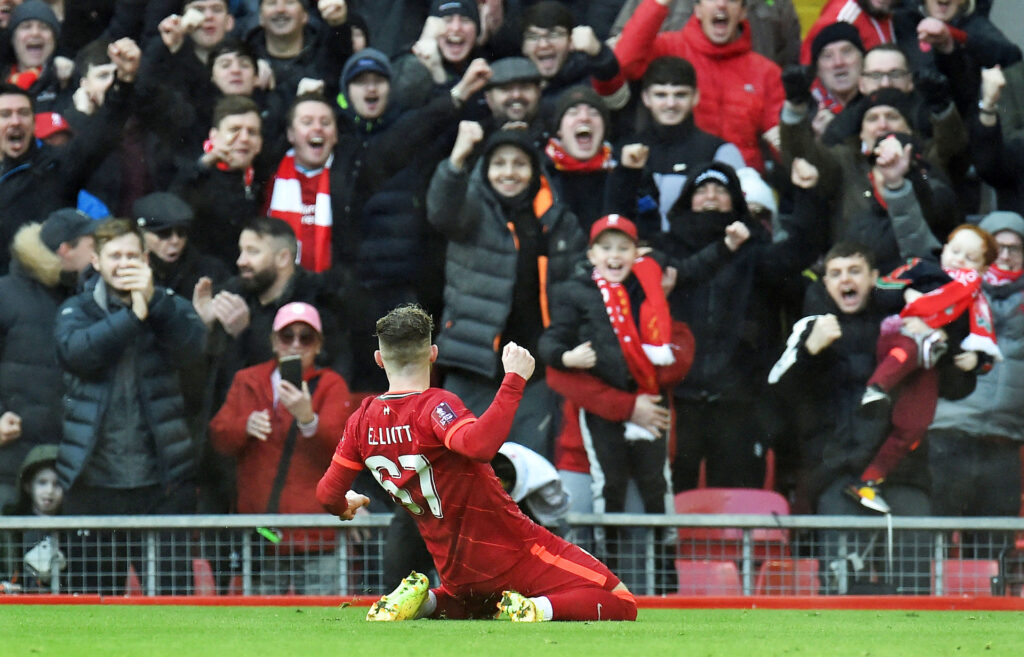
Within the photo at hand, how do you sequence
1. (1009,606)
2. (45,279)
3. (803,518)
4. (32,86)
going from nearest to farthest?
1. (1009,606)
2. (803,518)
3. (45,279)
4. (32,86)

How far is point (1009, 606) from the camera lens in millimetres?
7277

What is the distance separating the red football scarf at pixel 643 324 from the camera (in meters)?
8.16

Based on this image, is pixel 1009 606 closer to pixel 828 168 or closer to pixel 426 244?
pixel 828 168

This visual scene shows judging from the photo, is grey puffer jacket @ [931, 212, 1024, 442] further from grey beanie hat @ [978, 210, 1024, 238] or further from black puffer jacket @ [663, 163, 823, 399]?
black puffer jacket @ [663, 163, 823, 399]

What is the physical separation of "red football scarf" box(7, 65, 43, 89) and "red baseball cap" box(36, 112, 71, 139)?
33 centimetres

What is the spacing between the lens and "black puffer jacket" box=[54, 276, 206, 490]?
26.0 ft

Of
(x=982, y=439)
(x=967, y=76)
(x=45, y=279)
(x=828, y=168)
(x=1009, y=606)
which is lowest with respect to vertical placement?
(x=1009, y=606)

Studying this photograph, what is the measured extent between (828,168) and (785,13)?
145cm

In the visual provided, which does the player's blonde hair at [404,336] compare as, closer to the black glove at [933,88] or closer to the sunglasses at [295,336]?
the sunglasses at [295,336]

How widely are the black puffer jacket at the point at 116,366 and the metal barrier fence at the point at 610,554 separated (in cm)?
36

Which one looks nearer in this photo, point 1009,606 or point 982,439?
point 1009,606

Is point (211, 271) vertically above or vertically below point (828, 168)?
below

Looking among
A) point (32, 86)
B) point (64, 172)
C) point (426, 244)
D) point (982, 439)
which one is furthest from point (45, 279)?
point (982, 439)

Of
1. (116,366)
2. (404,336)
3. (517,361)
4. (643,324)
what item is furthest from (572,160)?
(517,361)
